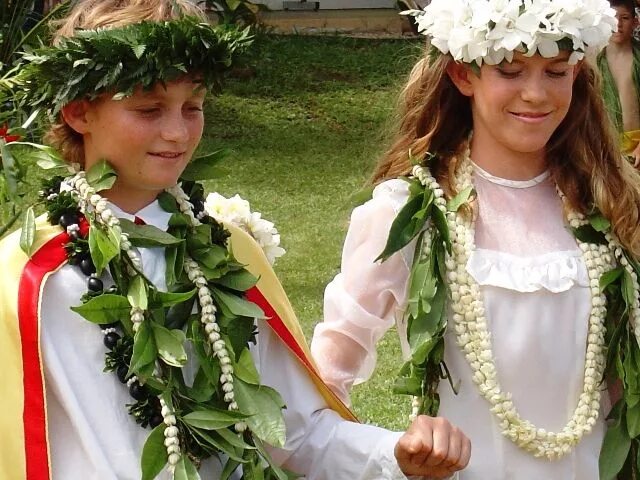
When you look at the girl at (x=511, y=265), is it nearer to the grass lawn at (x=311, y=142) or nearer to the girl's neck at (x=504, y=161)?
the girl's neck at (x=504, y=161)

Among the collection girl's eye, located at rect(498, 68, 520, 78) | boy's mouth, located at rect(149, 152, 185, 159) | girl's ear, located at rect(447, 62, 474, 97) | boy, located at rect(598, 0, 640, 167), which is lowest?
boy, located at rect(598, 0, 640, 167)

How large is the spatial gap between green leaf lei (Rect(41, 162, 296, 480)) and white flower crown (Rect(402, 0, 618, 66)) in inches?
31.2

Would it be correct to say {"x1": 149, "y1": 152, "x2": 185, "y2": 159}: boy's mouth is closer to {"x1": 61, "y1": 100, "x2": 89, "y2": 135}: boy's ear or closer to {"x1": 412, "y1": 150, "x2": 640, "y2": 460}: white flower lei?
Result: {"x1": 61, "y1": 100, "x2": 89, "y2": 135}: boy's ear

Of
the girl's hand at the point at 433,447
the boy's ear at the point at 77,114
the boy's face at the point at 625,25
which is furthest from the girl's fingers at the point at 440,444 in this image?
the boy's face at the point at 625,25

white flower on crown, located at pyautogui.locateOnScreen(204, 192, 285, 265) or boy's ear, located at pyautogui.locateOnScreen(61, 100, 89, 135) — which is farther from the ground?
boy's ear, located at pyautogui.locateOnScreen(61, 100, 89, 135)

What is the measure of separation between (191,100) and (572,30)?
3.09ft

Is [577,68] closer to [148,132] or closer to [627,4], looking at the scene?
[148,132]

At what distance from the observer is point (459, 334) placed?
9.80ft

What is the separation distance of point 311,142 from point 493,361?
9123 millimetres

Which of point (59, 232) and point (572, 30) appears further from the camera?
point (572, 30)

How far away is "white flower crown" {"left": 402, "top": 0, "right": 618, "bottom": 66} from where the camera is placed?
298 centimetres

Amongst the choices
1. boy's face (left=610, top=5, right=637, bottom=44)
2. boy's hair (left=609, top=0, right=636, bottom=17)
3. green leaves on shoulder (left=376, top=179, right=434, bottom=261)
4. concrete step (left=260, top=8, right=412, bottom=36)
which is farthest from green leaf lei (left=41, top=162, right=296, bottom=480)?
concrete step (left=260, top=8, right=412, bottom=36)

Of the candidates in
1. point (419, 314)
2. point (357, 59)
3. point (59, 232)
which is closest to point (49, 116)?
point (59, 232)

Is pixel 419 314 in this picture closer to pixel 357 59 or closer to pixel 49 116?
pixel 49 116
